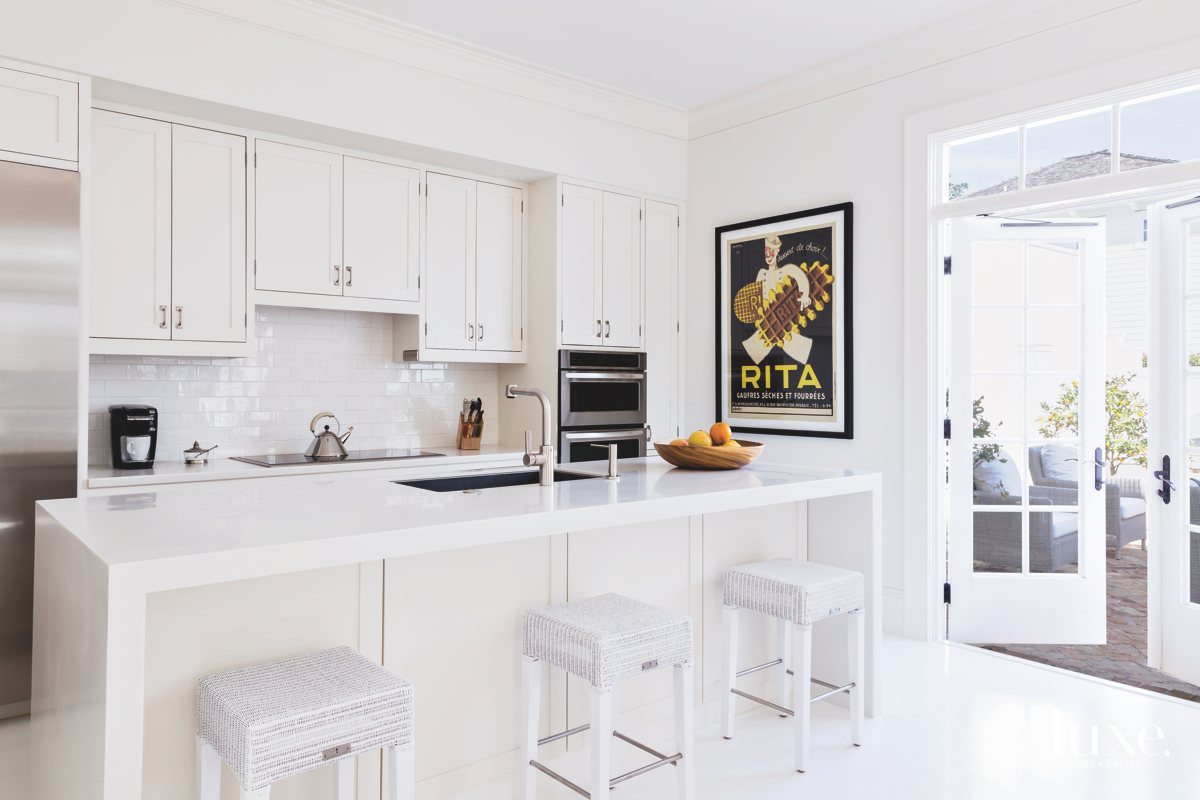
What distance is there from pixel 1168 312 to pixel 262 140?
416 centimetres

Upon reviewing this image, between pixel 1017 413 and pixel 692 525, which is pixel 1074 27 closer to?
pixel 1017 413

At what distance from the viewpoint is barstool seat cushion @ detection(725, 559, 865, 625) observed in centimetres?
267

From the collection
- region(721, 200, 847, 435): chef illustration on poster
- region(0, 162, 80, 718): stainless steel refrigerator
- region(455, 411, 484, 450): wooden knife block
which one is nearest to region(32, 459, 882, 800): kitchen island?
region(0, 162, 80, 718): stainless steel refrigerator

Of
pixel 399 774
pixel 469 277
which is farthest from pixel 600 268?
pixel 399 774

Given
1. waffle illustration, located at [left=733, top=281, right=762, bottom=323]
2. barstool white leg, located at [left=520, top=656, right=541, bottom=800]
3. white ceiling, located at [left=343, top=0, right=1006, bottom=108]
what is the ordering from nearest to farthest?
barstool white leg, located at [left=520, top=656, right=541, bottom=800] → white ceiling, located at [left=343, top=0, right=1006, bottom=108] → waffle illustration, located at [left=733, top=281, right=762, bottom=323]

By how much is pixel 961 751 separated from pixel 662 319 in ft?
10.1

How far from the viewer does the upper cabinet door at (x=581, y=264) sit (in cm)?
466

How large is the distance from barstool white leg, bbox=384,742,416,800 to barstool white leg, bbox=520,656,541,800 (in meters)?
0.54

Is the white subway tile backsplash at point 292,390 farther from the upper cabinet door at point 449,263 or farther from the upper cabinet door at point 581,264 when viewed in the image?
the upper cabinet door at point 581,264

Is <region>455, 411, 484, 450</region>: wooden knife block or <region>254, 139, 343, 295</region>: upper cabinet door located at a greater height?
<region>254, 139, 343, 295</region>: upper cabinet door

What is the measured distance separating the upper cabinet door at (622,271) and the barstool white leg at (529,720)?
2841 millimetres

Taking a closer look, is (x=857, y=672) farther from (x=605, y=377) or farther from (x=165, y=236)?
(x=165, y=236)

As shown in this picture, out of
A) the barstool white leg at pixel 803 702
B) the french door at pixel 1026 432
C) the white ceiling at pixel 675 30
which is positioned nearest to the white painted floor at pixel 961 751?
the barstool white leg at pixel 803 702

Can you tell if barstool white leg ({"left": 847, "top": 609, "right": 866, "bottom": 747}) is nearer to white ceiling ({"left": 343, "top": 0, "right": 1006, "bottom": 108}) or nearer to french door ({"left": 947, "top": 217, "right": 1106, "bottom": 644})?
french door ({"left": 947, "top": 217, "right": 1106, "bottom": 644})
